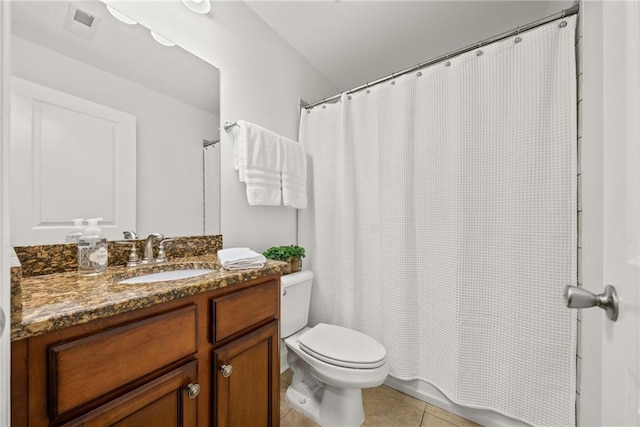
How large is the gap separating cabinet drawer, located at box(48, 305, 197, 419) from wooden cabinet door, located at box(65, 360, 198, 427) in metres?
0.03

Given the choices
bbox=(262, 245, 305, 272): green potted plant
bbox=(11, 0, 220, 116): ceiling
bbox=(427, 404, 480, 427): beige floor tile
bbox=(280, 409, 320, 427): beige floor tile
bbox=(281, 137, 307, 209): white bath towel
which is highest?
bbox=(11, 0, 220, 116): ceiling

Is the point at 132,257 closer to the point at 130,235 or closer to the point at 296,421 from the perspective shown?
the point at 130,235

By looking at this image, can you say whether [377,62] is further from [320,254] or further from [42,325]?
[42,325]

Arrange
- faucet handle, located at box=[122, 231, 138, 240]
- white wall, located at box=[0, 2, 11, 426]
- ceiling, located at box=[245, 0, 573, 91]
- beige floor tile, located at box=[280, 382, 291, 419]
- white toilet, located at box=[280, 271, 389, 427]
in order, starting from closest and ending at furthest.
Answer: white wall, located at box=[0, 2, 11, 426]
faucet handle, located at box=[122, 231, 138, 240]
white toilet, located at box=[280, 271, 389, 427]
beige floor tile, located at box=[280, 382, 291, 419]
ceiling, located at box=[245, 0, 573, 91]

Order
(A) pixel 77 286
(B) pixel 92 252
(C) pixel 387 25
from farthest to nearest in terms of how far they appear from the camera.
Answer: (C) pixel 387 25
(B) pixel 92 252
(A) pixel 77 286

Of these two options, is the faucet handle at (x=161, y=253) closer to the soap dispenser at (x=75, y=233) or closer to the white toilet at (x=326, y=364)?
the soap dispenser at (x=75, y=233)

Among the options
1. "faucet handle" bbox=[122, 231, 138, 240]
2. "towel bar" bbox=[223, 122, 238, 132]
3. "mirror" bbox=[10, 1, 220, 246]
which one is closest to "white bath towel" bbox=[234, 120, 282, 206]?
"towel bar" bbox=[223, 122, 238, 132]

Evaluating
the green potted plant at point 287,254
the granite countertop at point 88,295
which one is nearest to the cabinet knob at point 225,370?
the granite countertop at point 88,295

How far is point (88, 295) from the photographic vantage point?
2.17 ft

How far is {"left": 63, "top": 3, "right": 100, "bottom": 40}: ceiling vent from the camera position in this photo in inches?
37.8

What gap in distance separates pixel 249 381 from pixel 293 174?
1208 millimetres

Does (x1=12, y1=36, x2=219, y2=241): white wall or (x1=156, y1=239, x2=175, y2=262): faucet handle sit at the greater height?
(x1=12, y1=36, x2=219, y2=241): white wall

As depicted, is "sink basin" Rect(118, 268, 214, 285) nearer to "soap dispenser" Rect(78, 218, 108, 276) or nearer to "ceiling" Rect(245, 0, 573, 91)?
"soap dispenser" Rect(78, 218, 108, 276)

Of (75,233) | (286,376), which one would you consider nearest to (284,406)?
(286,376)
